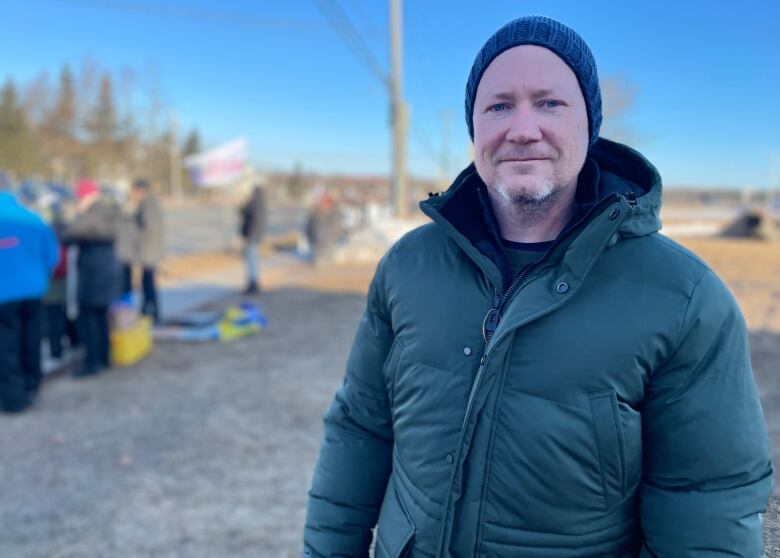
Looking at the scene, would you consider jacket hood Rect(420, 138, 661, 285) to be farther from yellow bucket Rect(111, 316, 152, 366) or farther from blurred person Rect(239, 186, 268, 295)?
blurred person Rect(239, 186, 268, 295)

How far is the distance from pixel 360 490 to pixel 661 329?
85cm

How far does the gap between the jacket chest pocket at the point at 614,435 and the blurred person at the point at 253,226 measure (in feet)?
29.8

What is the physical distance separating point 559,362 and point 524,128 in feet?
1.59

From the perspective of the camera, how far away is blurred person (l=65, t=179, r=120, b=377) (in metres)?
5.55

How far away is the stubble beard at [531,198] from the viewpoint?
1.33 meters

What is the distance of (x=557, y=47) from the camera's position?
52.6 inches

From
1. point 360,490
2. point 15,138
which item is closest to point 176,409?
point 360,490

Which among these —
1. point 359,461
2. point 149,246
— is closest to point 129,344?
point 149,246

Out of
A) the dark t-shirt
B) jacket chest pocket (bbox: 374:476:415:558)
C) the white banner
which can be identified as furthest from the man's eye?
the white banner

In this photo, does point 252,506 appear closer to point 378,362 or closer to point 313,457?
point 313,457

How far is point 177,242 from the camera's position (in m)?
19.7

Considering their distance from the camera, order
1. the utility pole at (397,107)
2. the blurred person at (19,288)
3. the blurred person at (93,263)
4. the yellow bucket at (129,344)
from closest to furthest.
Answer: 1. the blurred person at (19,288)
2. the blurred person at (93,263)
3. the yellow bucket at (129,344)
4. the utility pole at (397,107)

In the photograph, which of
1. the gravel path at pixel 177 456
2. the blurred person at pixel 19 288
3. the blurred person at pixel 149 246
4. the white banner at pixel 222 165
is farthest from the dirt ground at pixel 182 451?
the white banner at pixel 222 165

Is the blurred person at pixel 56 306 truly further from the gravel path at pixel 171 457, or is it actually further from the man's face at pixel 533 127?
the man's face at pixel 533 127
